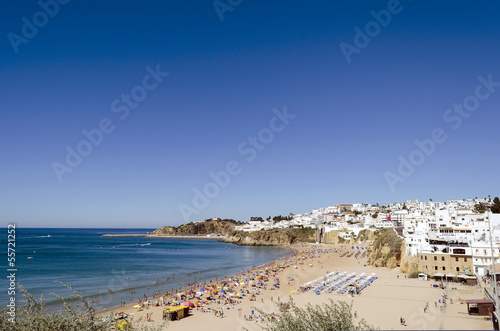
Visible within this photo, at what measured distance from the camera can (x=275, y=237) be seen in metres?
105

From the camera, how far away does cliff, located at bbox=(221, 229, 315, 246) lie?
101 m

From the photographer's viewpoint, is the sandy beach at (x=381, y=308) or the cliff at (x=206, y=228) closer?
the sandy beach at (x=381, y=308)

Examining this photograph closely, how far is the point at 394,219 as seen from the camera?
7731 cm

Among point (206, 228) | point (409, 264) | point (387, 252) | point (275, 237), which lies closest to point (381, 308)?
point (409, 264)

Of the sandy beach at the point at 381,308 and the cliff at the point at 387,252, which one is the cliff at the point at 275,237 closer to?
the cliff at the point at 387,252

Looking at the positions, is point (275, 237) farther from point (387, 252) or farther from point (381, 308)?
point (381, 308)

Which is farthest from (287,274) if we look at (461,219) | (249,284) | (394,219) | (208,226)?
(208,226)

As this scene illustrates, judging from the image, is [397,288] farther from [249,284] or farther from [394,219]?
[394,219]

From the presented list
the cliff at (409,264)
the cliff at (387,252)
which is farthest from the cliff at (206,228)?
the cliff at (409,264)

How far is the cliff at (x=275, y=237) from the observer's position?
101062 mm

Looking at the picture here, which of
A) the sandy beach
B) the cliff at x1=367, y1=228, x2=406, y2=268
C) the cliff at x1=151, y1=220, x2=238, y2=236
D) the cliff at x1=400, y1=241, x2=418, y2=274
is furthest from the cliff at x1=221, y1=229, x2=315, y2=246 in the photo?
the sandy beach

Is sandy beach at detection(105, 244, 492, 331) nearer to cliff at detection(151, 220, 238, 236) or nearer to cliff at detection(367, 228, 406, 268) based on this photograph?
cliff at detection(367, 228, 406, 268)

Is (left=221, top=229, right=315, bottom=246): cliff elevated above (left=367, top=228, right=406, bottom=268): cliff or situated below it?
below

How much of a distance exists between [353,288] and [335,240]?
62.2 meters
